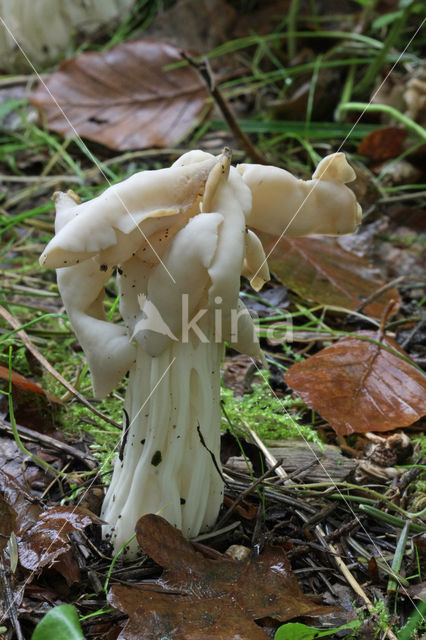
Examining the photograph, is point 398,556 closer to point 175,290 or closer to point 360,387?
point 360,387

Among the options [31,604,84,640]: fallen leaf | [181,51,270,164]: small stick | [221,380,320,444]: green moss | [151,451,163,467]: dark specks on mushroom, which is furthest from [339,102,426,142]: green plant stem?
[31,604,84,640]: fallen leaf

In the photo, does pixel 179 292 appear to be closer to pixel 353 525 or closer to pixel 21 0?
pixel 353 525

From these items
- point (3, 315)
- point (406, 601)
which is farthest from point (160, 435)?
point (3, 315)

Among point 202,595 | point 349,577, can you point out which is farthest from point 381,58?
point 202,595

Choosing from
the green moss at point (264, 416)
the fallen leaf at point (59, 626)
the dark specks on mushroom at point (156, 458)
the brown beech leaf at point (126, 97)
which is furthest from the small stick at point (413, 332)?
the brown beech leaf at point (126, 97)

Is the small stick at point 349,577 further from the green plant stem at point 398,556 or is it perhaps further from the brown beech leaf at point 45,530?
the brown beech leaf at point 45,530

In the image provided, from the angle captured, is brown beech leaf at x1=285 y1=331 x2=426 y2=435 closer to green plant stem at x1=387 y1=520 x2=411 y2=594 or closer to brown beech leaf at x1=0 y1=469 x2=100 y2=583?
green plant stem at x1=387 y1=520 x2=411 y2=594
